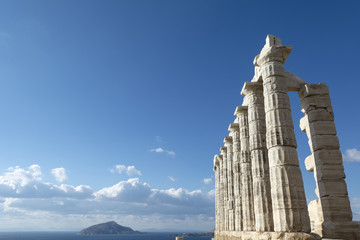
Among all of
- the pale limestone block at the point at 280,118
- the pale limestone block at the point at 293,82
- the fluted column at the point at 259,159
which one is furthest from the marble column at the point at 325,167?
the fluted column at the point at 259,159

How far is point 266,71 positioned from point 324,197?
7.23m

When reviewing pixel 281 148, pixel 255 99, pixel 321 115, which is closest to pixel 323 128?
pixel 321 115

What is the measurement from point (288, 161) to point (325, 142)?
10.7ft

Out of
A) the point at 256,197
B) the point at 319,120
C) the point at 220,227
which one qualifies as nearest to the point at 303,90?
the point at 319,120

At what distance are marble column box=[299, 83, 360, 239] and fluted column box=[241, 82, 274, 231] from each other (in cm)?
248

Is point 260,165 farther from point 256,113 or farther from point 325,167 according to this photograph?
point 325,167

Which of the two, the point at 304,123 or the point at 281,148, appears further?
the point at 304,123

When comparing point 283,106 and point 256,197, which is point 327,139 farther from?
point 256,197

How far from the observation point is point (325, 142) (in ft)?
50.5

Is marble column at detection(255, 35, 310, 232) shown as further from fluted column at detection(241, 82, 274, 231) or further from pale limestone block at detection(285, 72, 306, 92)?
fluted column at detection(241, 82, 274, 231)

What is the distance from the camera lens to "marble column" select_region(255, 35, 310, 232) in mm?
12734

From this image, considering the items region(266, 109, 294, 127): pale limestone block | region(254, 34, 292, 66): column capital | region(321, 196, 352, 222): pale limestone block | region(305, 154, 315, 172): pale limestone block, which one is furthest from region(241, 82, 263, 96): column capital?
region(321, 196, 352, 222): pale limestone block

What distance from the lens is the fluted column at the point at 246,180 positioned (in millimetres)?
19078

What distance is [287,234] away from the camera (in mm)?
11961
